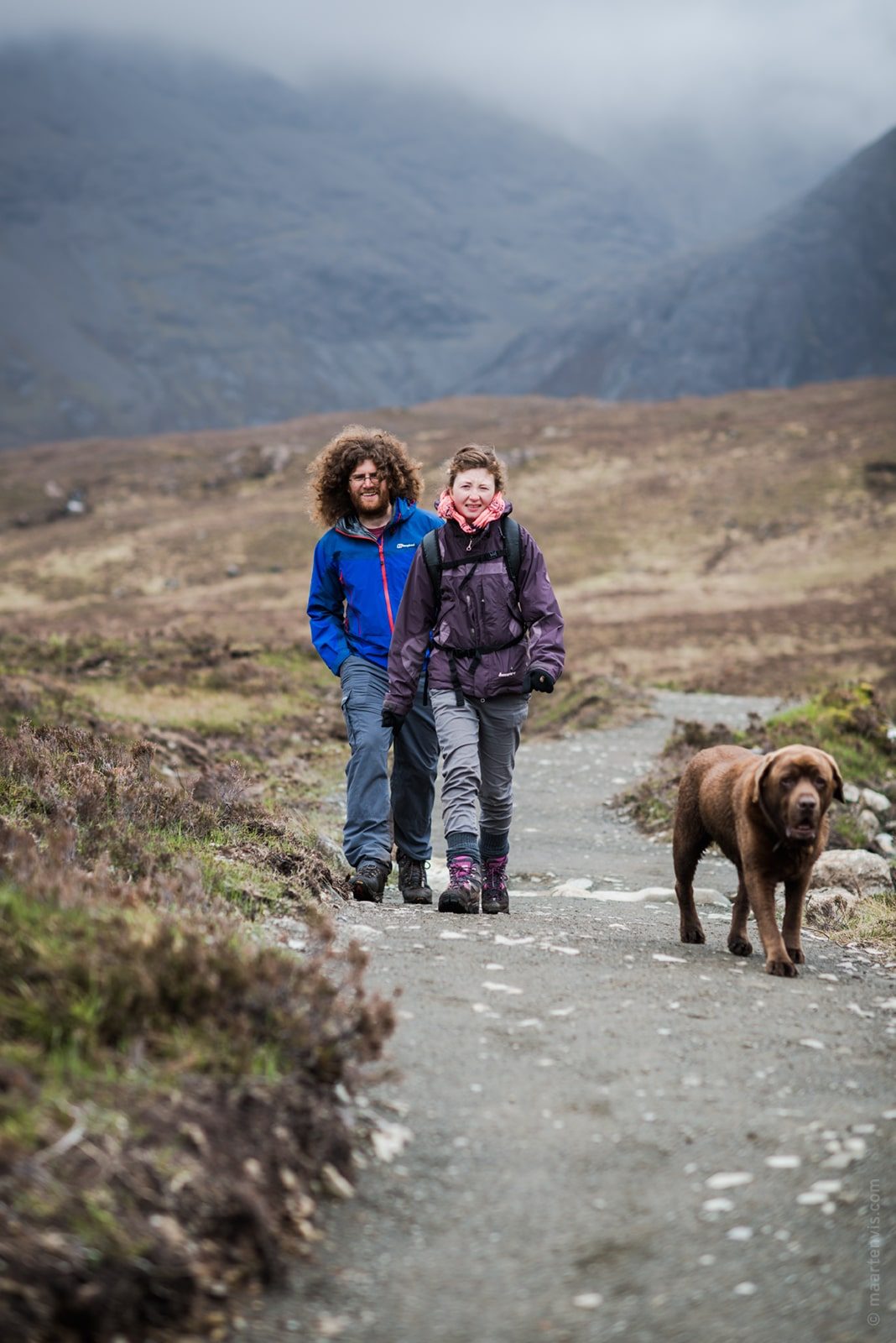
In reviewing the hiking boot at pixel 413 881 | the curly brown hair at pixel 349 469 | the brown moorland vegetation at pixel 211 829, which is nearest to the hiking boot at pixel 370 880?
the brown moorland vegetation at pixel 211 829

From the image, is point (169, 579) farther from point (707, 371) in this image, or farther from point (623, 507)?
point (707, 371)

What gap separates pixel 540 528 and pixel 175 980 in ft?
179

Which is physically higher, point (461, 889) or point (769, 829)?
point (769, 829)

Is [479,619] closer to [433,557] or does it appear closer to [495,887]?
[433,557]

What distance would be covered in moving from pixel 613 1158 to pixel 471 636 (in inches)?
142

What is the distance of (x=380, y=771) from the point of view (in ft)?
24.5

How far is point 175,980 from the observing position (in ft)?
12.1

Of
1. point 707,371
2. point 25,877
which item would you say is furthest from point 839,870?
point 707,371

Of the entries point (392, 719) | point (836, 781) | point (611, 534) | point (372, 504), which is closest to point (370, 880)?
point (392, 719)

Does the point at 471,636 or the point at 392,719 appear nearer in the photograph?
the point at 471,636

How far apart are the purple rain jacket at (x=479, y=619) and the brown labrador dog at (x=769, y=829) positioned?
1172 millimetres

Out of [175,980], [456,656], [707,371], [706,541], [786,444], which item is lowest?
[175,980]

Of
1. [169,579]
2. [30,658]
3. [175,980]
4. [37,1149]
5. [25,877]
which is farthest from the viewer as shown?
[169,579]

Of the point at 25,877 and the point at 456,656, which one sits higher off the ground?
the point at 456,656
